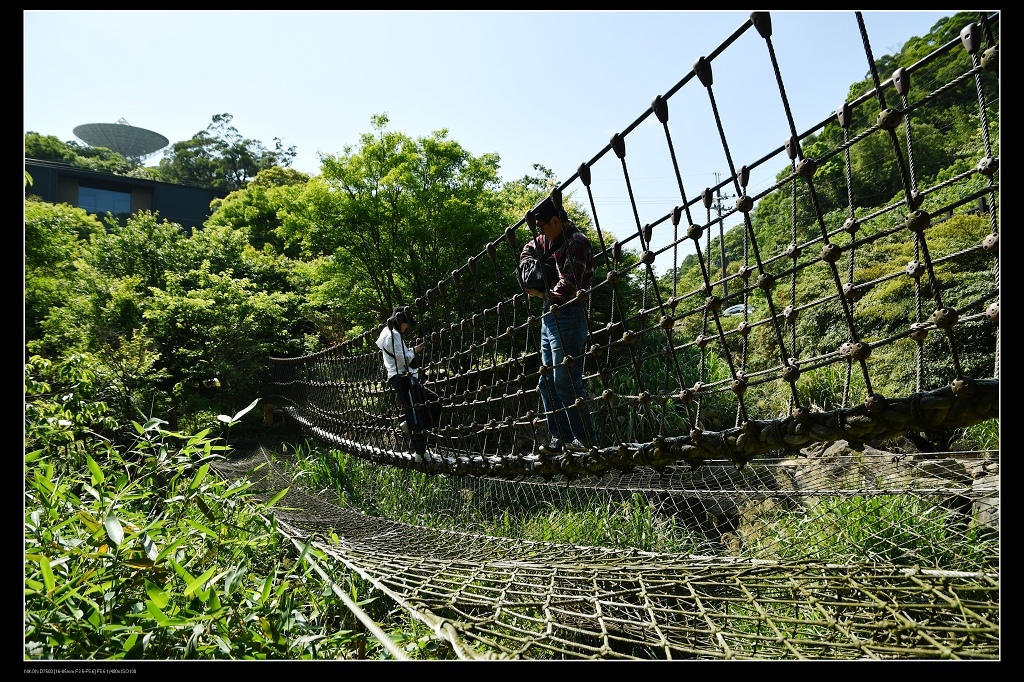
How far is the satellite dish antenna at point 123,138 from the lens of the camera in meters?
20.3

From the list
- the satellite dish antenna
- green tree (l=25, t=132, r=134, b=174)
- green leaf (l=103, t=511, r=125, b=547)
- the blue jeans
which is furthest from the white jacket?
the satellite dish antenna

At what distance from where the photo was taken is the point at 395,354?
11.5ft

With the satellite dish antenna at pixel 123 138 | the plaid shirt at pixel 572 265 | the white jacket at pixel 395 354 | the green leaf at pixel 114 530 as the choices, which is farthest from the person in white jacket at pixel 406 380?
the satellite dish antenna at pixel 123 138

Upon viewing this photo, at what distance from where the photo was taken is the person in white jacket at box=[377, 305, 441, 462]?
11.1 ft

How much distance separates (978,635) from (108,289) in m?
8.65

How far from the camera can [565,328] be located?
2186 mm

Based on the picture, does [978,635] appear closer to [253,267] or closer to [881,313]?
[881,313]

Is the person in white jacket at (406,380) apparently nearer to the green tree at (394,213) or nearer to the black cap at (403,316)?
the black cap at (403,316)

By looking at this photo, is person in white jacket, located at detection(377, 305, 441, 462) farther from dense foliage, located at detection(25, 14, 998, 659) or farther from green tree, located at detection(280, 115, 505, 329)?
green tree, located at detection(280, 115, 505, 329)

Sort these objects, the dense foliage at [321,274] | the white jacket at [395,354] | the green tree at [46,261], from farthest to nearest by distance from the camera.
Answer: the green tree at [46,261] → the dense foliage at [321,274] → the white jacket at [395,354]

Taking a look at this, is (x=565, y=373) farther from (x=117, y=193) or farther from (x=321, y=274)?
(x=117, y=193)

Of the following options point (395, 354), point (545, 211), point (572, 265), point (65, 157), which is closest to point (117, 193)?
point (65, 157)

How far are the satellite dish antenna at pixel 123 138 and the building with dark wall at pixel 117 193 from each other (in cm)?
504

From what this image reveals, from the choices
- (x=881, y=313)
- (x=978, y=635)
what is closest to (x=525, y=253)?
(x=978, y=635)
